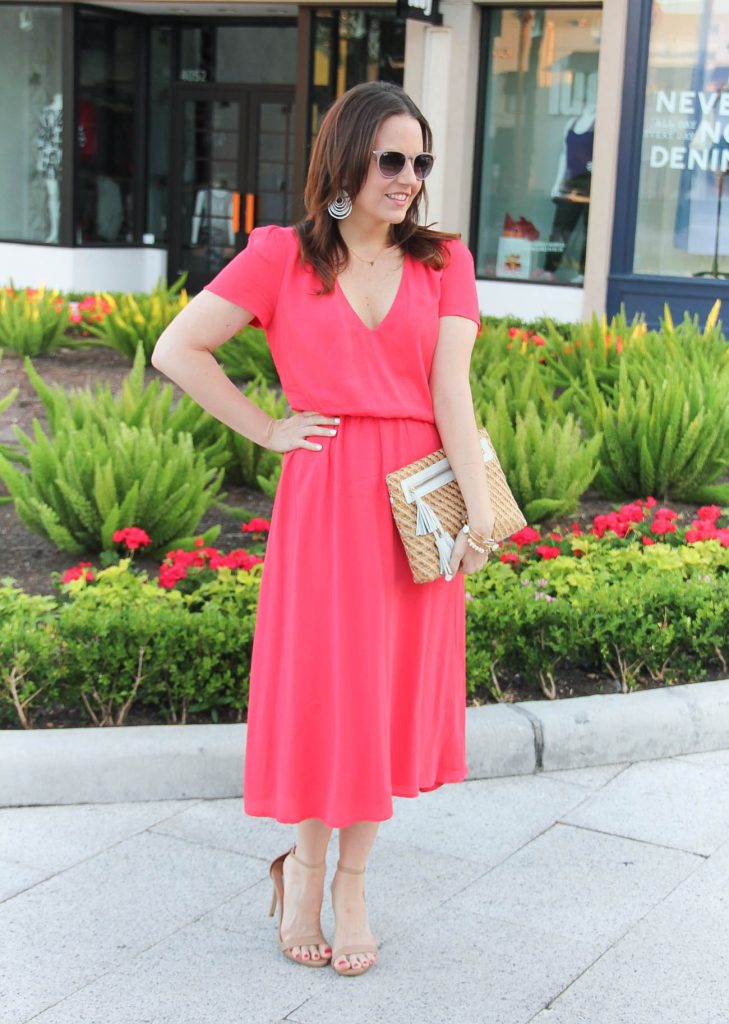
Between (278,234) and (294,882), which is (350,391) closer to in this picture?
(278,234)

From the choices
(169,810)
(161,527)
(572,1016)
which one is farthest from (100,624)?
(572,1016)

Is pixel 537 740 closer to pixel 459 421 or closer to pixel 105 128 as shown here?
pixel 459 421

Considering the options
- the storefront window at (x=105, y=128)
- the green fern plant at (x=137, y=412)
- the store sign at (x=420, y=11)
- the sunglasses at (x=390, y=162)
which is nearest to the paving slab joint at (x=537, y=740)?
the sunglasses at (x=390, y=162)

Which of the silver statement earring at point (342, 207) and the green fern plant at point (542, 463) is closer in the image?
the silver statement earring at point (342, 207)

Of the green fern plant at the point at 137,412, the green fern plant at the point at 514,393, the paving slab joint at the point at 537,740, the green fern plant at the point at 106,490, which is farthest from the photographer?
the green fern plant at the point at 514,393

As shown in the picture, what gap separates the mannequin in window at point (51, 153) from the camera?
15078 millimetres

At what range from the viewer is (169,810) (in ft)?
11.8

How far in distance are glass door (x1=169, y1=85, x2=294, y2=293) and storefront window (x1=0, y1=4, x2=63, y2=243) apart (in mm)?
1351

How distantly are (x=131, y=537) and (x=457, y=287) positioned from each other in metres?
2.27

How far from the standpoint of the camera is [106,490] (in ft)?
15.8

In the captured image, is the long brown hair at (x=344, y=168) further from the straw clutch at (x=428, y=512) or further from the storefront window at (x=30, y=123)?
the storefront window at (x=30, y=123)

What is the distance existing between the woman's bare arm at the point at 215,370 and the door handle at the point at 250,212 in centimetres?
1263

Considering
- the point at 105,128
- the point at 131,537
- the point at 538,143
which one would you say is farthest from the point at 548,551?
the point at 105,128

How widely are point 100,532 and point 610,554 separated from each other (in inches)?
73.7
